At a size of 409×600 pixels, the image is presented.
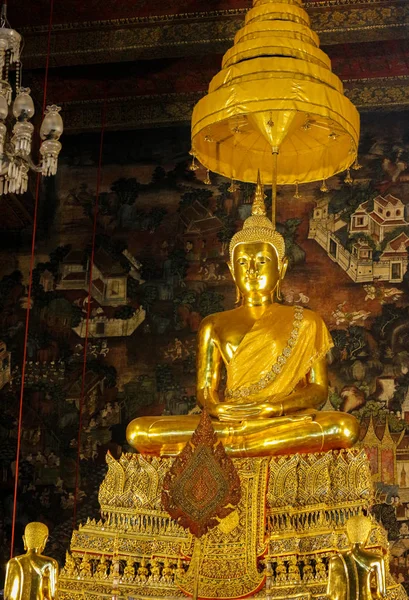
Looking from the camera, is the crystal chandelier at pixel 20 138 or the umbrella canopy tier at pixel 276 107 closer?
the crystal chandelier at pixel 20 138

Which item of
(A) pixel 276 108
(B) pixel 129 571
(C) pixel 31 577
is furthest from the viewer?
(A) pixel 276 108

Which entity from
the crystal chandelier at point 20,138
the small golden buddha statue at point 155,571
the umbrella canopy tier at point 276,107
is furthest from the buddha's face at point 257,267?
the small golden buddha statue at point 155,571

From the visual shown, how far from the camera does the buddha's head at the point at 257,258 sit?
7262mm

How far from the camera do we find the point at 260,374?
22.7 feet

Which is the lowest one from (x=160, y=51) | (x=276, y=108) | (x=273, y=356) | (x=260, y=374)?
(x=260, y=374)

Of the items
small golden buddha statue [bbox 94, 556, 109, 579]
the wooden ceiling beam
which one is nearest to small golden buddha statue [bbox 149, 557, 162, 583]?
small golden buddha statue [bbox 94, 556, 109, 579]

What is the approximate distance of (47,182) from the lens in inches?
364

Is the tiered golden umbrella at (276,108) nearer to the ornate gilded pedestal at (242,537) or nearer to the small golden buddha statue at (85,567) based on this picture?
the ornate gilded pedestal at (242,537)

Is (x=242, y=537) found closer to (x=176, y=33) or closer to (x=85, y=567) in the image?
(x=85, y=567)

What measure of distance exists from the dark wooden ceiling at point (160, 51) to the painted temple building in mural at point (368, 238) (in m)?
0.80

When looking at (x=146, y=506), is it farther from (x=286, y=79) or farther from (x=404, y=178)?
(x=404, y=178)

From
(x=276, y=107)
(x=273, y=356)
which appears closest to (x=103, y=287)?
(x=273, y=356)

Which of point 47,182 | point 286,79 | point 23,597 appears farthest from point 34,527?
point 47,182

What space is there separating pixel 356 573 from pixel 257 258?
2510 mm
